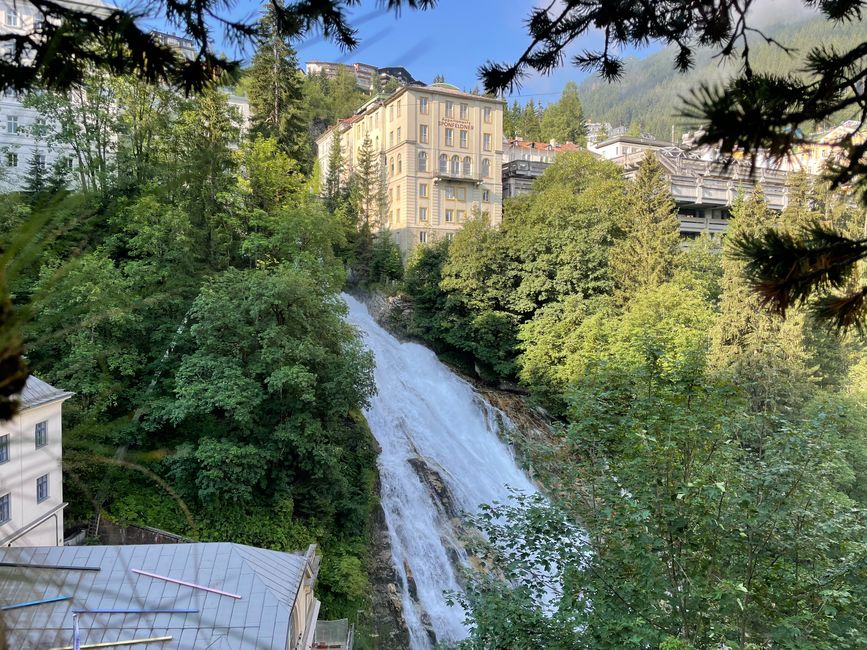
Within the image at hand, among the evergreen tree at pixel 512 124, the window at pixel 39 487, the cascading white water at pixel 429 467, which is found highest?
the evergreen tree at pixel 512 124

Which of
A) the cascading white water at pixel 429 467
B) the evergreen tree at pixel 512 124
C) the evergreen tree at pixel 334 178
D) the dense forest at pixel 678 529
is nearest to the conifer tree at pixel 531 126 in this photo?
the evergreen tree at pixel 512 124

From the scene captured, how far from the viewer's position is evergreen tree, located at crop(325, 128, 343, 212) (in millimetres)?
41000

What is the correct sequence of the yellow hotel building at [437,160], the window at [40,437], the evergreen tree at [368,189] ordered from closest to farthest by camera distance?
the window at [40,437]
the yellow hotel building at [437,160]
the evergreen tree at [368,189]

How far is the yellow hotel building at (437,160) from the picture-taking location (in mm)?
38375

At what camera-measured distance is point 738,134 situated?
1.89 m

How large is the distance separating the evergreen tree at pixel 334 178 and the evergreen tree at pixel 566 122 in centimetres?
3966

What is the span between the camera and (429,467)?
64.5ft

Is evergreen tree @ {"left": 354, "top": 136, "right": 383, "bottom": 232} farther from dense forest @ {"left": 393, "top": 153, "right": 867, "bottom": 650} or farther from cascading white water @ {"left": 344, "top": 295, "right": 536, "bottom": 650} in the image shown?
dense forest @ {"left": 393, "top": 153, "right": 867, "bottom": 650}

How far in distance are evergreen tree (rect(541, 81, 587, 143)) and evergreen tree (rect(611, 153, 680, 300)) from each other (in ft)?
170

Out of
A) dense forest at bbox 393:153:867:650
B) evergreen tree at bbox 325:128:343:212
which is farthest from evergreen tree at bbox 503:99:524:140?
dense forest at bbox 393:153:867:650

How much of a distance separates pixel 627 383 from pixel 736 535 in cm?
255

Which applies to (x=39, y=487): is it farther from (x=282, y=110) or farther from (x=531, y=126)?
(x=531, y=126)

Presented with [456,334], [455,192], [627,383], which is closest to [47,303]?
[627,383]

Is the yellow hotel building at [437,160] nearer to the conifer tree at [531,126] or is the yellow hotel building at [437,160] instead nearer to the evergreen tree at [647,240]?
the evergreen tree at [647,240]
